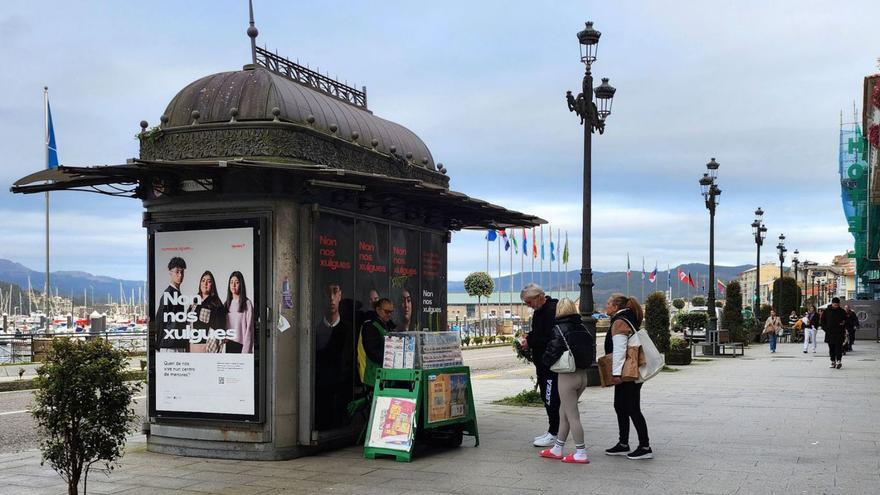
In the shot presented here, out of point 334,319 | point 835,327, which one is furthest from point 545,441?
point 835,327

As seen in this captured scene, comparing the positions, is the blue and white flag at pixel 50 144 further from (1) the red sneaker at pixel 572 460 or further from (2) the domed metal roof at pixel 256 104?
(1) the red sneaker at pixel 572 460

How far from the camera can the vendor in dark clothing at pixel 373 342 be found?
33.9 feet

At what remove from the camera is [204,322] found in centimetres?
1002

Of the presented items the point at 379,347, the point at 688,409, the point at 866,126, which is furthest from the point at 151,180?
the point at 866,126

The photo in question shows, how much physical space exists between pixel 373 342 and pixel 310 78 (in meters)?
3.79

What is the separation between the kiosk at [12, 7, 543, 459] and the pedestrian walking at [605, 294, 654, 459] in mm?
2192

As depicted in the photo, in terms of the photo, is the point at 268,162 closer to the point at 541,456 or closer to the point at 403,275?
the point at 403,275

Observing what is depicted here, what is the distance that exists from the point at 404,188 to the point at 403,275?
2345 mm

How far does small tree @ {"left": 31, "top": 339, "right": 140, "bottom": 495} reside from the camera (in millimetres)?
6750

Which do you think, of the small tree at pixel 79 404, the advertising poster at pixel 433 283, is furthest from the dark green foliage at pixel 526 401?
the small tree at pixel 79 404

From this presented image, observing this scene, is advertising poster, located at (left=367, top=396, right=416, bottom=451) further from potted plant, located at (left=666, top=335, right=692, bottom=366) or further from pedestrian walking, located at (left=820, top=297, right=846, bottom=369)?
potted plant, located at (left=666, top=335, right=692, bottom=366)

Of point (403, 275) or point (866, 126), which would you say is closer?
point (403, 275)

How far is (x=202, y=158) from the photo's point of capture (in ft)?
32.6

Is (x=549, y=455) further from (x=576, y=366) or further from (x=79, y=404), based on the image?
(x=79, y=404)
